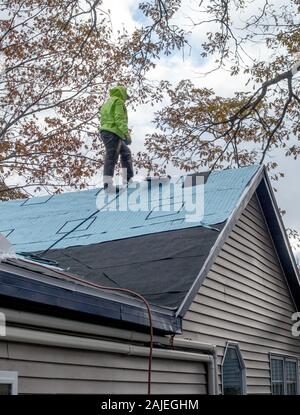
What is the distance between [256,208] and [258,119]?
26.3 feet

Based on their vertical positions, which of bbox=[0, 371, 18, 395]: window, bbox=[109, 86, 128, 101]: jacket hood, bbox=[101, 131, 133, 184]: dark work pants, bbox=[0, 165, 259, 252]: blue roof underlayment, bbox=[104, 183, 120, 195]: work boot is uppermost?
bbox=[109, 86, 128, 101]: jacket hood

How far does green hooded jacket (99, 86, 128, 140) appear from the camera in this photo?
12.2 m

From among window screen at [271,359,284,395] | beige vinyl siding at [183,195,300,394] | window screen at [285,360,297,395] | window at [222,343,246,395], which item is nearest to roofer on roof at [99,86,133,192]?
beige vinyl siding at [183,195,300,394]

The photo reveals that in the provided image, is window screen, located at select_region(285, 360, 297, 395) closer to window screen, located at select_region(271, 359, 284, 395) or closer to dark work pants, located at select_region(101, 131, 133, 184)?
window screen, located at select_region(271, 359, 284, 395)

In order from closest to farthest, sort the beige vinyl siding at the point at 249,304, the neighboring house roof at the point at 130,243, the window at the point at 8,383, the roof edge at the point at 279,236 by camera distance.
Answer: the window at the point at 8,383, the neighboring house roof at the point at 130,243, the beige vinyl siding at the point at 249,304, the roof edge at the point at 279,236

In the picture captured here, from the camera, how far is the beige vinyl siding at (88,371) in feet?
18.2

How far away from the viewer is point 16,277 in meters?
5.14

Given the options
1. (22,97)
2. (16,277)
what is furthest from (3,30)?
(16,277)

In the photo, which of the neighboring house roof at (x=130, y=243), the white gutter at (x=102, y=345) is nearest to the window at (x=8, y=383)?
the white gutter at (x=102, y=345)

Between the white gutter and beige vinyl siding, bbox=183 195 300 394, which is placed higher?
beige vinyl siding, bbox=183 195 300 394

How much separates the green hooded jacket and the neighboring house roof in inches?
54.6

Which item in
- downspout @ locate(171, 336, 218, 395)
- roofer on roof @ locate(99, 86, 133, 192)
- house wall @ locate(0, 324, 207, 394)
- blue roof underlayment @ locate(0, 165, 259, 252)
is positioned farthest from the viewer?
roofer on roof @ locate(99, 86, 133, 192)

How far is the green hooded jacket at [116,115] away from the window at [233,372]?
469 cm

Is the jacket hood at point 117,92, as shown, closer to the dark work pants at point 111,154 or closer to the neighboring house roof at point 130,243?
the dark work pants at point 111,154
